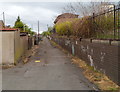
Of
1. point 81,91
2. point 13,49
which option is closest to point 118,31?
point 81,91

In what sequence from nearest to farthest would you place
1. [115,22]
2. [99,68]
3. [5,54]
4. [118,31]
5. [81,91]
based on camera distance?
[81,91] < [118,31] < [115,22] < [99,68] < [5,54]

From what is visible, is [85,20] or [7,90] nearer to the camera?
[7,90]

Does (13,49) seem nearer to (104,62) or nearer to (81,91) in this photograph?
(104,62)

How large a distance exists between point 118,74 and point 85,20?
7.81 meters

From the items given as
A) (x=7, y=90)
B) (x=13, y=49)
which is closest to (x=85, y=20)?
(x=13, y=49)

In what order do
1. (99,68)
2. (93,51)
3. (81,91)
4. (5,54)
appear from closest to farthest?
1. (81,91)
2. (99,68)
3. (93,51)
4. (5,54)

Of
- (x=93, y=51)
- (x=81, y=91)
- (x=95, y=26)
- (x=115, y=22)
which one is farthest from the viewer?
(x=95, y=26)

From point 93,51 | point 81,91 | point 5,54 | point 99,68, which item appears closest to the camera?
point 81,91

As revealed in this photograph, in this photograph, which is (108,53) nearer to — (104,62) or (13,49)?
(104,62)

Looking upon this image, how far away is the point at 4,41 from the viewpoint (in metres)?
14.3

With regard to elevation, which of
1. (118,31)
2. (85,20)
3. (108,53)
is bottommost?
(108,53)

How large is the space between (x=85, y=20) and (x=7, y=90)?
906cm

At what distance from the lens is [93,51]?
37.8 feet

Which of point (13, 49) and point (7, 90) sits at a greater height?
point (13, 49)
